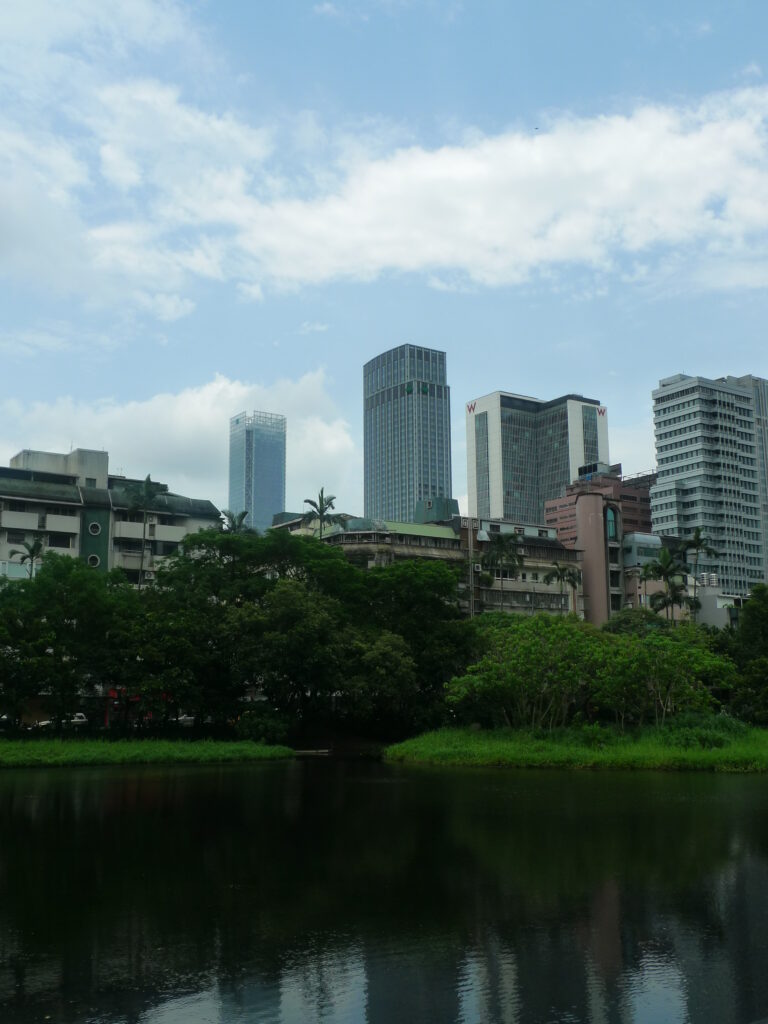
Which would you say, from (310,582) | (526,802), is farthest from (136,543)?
(526,802)

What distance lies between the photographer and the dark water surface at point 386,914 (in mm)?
10062

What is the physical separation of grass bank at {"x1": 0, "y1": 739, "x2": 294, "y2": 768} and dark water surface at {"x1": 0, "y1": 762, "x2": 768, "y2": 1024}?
19.3 meters

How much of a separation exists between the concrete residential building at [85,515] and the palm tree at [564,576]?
1358 inches

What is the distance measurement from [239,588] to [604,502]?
57.7m

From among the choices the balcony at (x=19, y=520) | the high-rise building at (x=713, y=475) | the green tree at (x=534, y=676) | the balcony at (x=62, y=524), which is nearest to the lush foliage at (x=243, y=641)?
the green tree at (x=534, y=676)

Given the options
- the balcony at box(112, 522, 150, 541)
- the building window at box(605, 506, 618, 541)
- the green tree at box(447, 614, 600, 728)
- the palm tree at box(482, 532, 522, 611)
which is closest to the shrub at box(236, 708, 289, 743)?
the green tree at box(447, 614, 600, 728)

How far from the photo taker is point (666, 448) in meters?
185

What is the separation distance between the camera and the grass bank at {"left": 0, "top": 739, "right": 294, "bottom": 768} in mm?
45719

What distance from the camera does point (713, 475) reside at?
17950cm

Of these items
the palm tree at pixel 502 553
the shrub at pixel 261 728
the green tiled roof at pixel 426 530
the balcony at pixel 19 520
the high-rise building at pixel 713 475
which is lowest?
the shrub at pixel 261 728

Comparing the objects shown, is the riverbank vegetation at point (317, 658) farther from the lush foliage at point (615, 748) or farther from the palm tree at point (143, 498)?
the palm tree at point (143, 498)

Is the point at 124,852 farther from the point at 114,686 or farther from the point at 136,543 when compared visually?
the point at 136,543

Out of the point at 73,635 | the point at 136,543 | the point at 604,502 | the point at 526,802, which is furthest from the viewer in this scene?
the point at 604,502

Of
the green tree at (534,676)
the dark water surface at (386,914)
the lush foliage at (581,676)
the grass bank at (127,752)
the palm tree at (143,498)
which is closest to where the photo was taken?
the dark water surface at (386,914)
